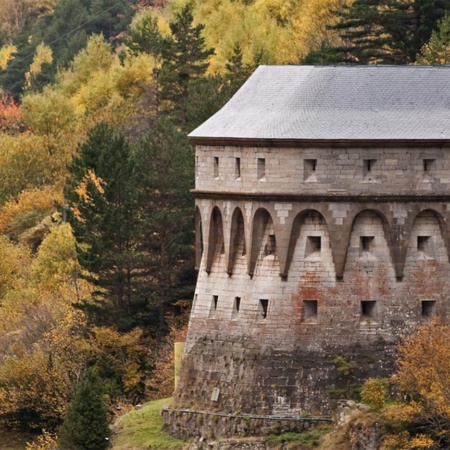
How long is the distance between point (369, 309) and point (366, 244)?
1.96m

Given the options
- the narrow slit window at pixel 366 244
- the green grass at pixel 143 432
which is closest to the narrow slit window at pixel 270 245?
the narrow slit window at pixel 366 244

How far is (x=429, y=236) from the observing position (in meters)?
69.7

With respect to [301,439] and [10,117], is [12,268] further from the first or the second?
[10,117]

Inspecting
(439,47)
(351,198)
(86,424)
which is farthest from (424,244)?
(439,47)

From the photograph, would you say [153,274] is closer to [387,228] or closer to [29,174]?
[387,228]

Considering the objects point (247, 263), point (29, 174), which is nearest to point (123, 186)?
point (247, 263)

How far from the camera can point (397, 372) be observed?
68.0 meters

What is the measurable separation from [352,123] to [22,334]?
34458mm

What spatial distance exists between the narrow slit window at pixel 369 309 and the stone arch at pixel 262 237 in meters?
3.25

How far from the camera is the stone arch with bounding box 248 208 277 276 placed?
231ft

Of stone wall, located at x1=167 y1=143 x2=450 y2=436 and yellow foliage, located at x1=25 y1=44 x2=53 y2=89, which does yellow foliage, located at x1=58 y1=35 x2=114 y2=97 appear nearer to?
yellow foliage, located at x1=25 y1=44 x2=53 y2=89

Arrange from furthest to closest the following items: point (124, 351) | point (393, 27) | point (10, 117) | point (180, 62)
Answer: point (10, 117) < point (180, 62) < point (393, 27) < point (124, 351)

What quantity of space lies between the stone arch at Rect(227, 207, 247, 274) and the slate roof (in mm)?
2532

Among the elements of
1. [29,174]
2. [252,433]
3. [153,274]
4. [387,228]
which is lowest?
[29,174]
